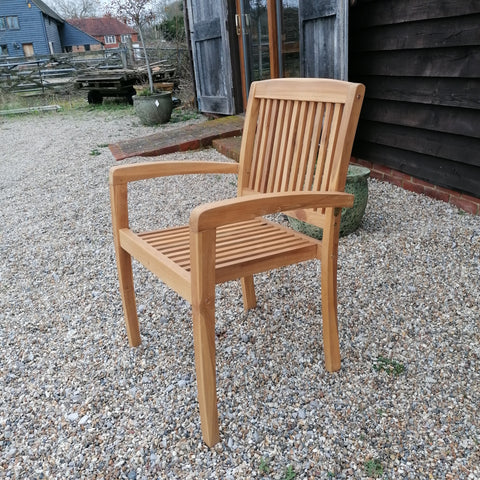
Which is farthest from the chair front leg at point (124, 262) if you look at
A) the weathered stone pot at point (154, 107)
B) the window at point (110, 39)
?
the window at point (110, 39)

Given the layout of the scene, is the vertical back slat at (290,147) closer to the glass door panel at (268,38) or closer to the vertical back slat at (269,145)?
the vertical back slat at (269,145)

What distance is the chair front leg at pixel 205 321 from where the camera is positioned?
1188 millimetres

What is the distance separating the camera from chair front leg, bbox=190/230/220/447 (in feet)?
3.90

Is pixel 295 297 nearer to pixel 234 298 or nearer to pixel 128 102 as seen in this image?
pixel 234 298

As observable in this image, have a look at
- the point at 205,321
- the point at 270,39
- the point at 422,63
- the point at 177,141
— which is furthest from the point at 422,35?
the point at 177,141

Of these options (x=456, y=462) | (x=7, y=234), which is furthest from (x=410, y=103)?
(x=7, y=234)

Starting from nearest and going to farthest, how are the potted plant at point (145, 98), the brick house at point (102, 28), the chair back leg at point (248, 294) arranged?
the chair back leg at point (248, 294) < the potted plant at point (145, 98) < the brick house at point (102, 28)

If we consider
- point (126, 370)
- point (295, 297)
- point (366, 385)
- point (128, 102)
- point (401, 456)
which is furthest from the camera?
point (128, 102)

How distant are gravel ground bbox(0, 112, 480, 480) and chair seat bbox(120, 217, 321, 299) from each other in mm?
467

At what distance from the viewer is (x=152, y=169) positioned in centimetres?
165

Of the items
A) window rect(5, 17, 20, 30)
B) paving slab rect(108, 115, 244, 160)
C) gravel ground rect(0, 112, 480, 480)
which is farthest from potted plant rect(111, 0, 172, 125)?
window rect(5, 17, 20, 30)

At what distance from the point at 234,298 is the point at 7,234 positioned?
1.96m

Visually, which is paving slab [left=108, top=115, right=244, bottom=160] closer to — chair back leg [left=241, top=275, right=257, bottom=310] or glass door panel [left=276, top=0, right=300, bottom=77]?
glass door panel [left=276, top=0, right=300, bottom=77]

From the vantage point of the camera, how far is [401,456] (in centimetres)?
131
